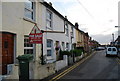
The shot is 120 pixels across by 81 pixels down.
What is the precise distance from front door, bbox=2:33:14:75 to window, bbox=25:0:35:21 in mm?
2453

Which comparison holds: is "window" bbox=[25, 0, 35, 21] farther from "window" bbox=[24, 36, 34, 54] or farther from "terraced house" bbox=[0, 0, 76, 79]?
"window" bbox=[24, 36, 34, 54]

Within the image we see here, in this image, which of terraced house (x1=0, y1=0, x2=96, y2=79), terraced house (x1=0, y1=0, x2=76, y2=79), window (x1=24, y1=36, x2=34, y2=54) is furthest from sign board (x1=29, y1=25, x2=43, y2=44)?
window (x1=24, y1=36, x2=34, y2=54)

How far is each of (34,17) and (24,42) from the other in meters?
2.18

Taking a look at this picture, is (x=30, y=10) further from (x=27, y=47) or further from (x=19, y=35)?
(x=27, y=47)

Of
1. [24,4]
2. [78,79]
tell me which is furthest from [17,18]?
[78,79]

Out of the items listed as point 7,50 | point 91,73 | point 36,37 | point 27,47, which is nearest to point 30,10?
point 27,47

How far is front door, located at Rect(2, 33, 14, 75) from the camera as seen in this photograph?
25.5 feet

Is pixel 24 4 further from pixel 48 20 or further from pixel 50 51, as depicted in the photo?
pixel 50 51

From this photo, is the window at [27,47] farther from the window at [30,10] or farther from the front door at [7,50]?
the window at [30,10]

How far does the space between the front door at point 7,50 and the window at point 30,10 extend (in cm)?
245

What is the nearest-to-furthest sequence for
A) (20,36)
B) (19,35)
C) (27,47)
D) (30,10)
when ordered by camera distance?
(19,35), (20,36), (27,47), (30,10)

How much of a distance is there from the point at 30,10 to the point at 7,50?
3793 mm

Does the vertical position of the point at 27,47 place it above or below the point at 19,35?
below

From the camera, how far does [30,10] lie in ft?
35.0
